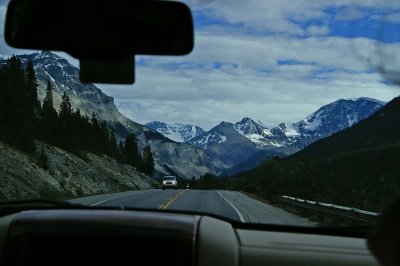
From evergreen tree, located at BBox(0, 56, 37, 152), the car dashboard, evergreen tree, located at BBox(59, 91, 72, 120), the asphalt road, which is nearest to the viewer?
the car dashboard

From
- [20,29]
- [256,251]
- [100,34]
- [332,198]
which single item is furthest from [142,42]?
[332,198]

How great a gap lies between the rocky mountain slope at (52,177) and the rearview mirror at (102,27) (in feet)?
104

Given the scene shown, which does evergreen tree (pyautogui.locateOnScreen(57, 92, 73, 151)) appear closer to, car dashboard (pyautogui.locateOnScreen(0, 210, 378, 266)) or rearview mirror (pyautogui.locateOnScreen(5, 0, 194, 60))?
car dashboard (pyautogui.locateOnScreen(0, 210, 378, 266))

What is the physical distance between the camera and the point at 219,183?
3499 inches

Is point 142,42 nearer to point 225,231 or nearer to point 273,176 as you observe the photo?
point 225,231

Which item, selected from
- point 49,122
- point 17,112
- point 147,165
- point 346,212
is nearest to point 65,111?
point 49,122

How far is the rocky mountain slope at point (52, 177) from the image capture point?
135ft

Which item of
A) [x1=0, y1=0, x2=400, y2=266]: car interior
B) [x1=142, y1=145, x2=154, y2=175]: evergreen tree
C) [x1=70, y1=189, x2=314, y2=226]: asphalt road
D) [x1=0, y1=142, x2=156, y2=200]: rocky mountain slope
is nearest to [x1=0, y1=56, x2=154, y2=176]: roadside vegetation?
[x1=142, y1=145, x2=154, y2=175]: evergreen tree

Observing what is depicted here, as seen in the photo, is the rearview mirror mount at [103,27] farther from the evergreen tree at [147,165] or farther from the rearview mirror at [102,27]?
the evergreen tree at [147,165]

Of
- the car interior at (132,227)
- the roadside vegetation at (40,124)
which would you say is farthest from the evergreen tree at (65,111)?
the car interior at (132,227)

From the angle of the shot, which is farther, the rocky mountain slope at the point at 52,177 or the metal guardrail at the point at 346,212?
the rocky mountain slope at the point at 52,177

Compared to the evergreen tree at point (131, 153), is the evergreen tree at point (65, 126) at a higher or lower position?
higher

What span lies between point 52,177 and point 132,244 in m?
55.2

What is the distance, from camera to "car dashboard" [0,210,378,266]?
3273 mm
